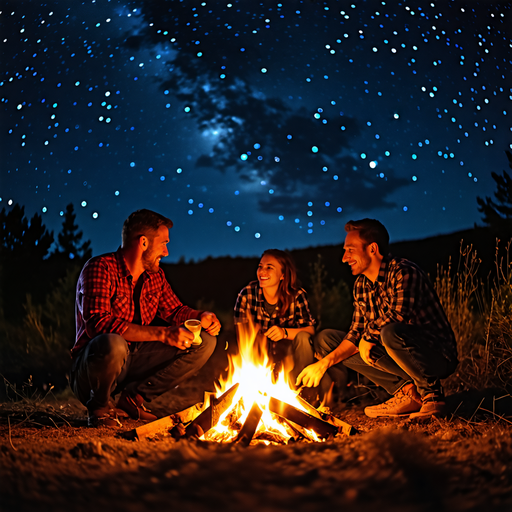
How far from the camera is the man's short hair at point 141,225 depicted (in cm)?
311

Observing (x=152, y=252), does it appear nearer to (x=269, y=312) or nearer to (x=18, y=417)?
(x=269, y=312)

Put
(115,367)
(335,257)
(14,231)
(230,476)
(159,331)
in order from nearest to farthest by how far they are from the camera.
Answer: (230,476) → (115,367) → (159,331) → (14,231) → (335,257)

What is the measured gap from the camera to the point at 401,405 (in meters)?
2.98

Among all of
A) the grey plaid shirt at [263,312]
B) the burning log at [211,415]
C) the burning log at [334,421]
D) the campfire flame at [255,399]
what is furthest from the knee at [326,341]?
the burning log at [211,415]

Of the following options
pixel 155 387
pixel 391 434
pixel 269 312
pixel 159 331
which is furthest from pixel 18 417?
pixel 391 434

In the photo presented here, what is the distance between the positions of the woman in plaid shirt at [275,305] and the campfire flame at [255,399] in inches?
9.2

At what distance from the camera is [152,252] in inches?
123

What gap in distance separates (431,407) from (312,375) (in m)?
0.78

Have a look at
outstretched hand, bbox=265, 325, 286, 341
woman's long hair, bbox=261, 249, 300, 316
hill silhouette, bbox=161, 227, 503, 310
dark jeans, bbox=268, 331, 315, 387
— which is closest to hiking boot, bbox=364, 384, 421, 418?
dark jeans, bbox=268, 331, 315, 387

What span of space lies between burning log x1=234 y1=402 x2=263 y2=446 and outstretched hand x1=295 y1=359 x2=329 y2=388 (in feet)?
1.94

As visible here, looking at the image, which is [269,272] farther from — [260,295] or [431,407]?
[431,407]

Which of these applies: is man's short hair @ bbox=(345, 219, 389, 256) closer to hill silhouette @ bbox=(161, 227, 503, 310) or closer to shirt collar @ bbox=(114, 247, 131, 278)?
shirt collar @ bbox=(114, 247, 131, 278)

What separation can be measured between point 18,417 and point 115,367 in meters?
1.16

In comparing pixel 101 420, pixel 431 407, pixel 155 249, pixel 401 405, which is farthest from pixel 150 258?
pixel 431 407
